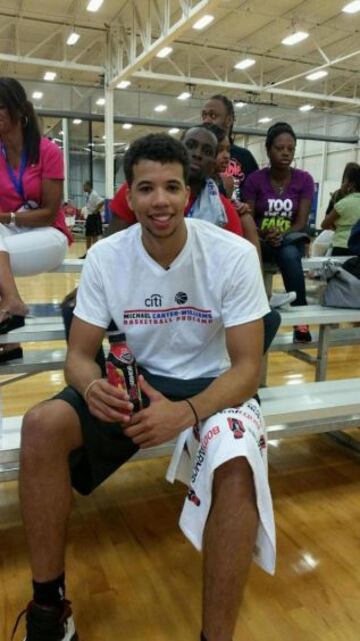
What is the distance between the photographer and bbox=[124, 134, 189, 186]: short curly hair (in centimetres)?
143

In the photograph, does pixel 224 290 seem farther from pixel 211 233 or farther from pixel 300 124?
pixel 300 124

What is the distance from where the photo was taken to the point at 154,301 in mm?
1463

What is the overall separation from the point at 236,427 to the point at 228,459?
11cm

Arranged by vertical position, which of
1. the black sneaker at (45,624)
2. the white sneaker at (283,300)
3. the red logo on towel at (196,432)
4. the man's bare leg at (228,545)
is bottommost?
the black sneaker at (45,624)

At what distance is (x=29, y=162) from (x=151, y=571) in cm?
154

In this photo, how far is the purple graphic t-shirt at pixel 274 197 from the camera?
9.61 ft

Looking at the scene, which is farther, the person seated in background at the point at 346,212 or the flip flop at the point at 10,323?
the person seated in background at the point at 346,212

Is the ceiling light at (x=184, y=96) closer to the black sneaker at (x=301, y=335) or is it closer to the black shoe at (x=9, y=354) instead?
the black sneaker at (x=301, y=335)

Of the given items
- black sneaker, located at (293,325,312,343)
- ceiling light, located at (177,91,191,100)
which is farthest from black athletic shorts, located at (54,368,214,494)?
ceiling light, located at (177,91,191,100)

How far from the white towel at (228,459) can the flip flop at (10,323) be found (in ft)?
2.84

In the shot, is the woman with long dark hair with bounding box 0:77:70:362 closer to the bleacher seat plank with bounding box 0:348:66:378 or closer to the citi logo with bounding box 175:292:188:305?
the bleacher seat plank with bounding box 0:348:66:378

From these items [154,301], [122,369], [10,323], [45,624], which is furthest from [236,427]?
[10,323]

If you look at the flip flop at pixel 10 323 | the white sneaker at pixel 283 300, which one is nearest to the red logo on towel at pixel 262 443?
the flip flop at pixel 10 323

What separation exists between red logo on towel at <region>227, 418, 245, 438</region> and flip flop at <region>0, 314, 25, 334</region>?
3.08ft
